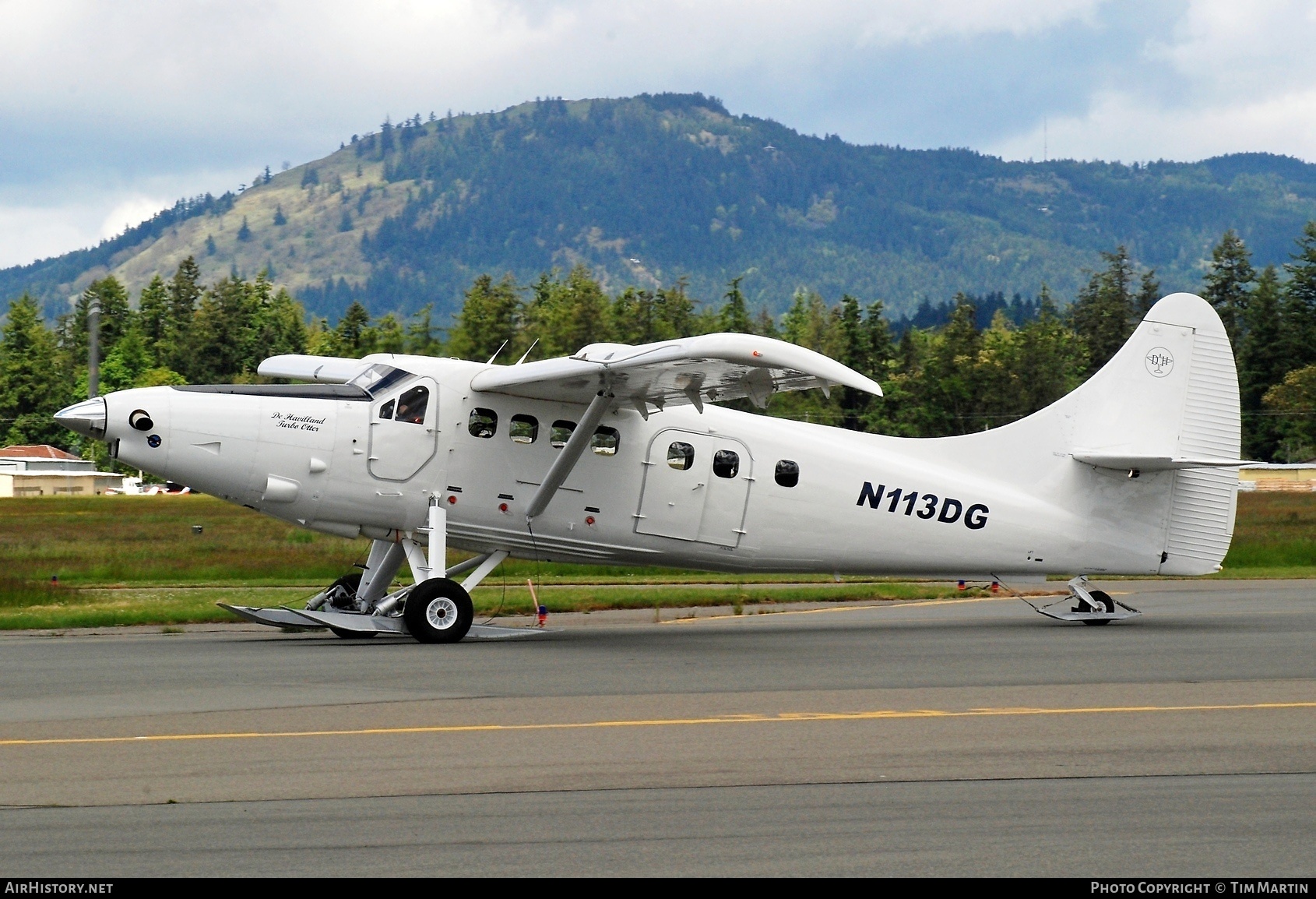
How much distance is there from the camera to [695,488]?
18250 millimetres

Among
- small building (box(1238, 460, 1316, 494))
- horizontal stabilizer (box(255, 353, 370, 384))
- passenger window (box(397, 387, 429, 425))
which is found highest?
horizontal stabilizer (box(255, 353, 370, 384))

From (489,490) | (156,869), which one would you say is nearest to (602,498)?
(489,490)

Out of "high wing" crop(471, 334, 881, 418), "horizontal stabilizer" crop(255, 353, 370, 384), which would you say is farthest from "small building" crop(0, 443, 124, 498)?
"high wing" crop(471, 334, 881, 418)

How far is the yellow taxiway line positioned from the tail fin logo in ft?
29.7

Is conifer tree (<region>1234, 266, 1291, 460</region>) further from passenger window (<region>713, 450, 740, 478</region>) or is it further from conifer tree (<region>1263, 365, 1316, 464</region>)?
passenger window (<region>713, 450, 740, 478</region>)

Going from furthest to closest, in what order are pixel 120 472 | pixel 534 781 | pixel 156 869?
pixel 120 472 < pixel 534 781 < pixel 156 869

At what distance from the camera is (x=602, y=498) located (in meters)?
18.0

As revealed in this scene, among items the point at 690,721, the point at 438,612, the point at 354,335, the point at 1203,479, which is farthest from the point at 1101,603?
the point at 354,335

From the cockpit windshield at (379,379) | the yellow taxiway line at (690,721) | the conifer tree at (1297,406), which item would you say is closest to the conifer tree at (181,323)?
the conifer tree at (1297,406)

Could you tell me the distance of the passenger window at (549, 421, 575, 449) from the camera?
58.2 feet

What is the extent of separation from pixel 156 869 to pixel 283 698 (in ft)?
18.4

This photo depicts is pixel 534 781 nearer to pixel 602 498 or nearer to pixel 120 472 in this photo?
pixel 602 498

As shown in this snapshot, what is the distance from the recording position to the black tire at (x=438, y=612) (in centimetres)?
1670

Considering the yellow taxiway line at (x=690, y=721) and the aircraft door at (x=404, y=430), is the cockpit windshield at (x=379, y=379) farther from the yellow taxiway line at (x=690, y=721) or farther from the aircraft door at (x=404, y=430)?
the yellow taxiway line at (x=690, y=721)
